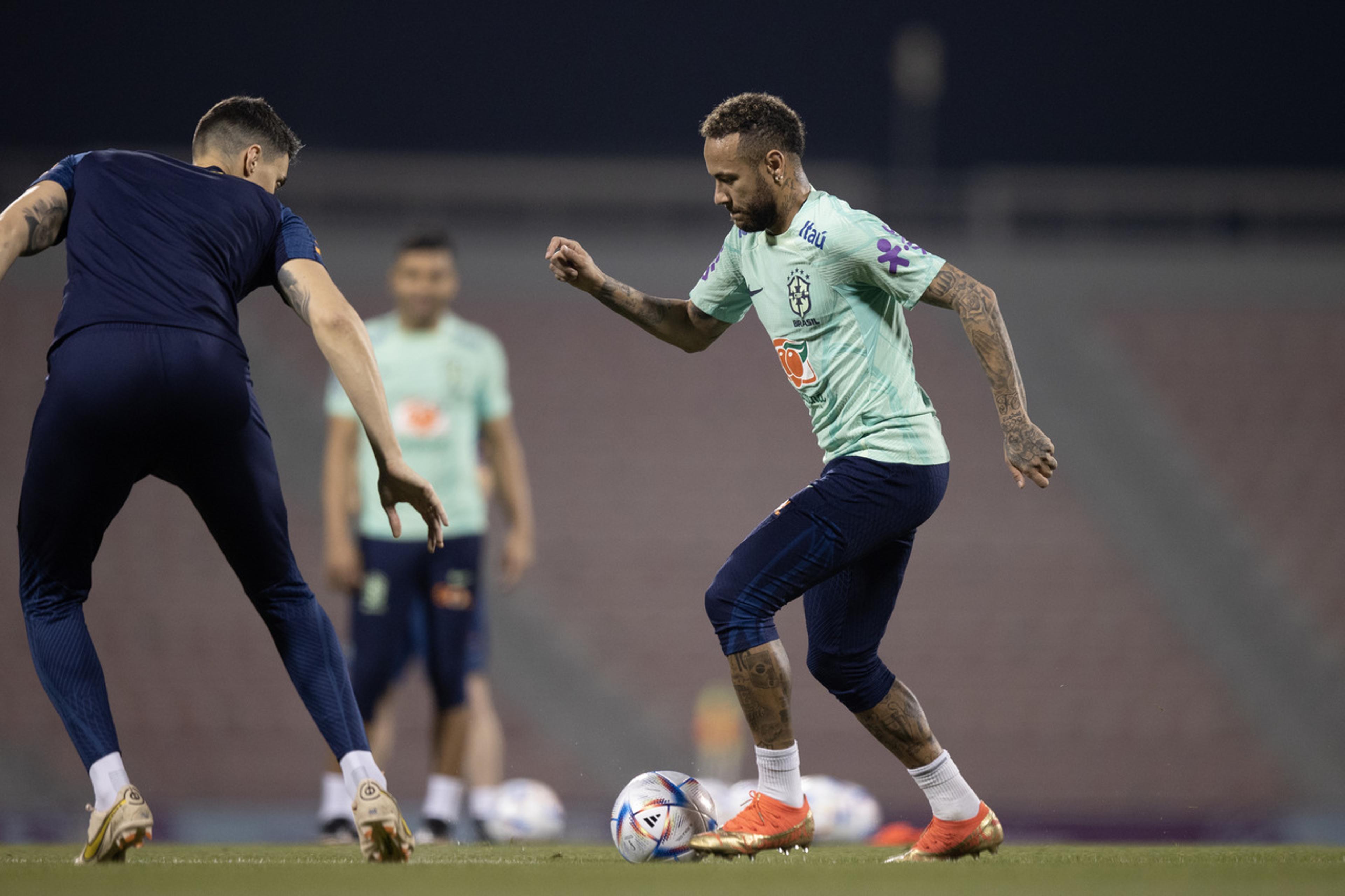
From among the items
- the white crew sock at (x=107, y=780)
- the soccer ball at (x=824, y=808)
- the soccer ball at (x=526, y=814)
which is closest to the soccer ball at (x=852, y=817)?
the soccer ball at (x=824, y=808)

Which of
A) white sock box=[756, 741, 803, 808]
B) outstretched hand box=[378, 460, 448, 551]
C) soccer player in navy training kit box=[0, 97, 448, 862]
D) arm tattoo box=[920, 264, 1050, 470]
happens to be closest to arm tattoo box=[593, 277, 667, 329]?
arm tattoo box=[920, 264, 1050, 470]

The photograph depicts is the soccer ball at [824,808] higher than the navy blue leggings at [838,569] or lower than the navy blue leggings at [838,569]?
lower

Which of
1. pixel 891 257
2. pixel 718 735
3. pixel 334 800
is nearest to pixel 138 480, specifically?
pixel 891 257

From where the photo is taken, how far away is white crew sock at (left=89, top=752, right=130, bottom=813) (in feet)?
12.0

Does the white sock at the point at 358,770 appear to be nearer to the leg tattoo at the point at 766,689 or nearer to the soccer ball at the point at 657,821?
the soccer ball at the point at 657,821

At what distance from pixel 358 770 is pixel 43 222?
1.62 metres

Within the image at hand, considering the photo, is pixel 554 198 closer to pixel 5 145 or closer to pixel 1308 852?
pixel 5 145

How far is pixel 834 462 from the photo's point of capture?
14.0 feet

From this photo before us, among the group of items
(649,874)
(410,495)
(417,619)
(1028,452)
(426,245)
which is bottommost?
(649,874)

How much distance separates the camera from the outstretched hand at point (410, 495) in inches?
144

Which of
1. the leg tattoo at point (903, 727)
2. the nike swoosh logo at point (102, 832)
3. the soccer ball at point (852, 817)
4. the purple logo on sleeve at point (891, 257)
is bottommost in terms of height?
the soccer ball at point (852, 817)

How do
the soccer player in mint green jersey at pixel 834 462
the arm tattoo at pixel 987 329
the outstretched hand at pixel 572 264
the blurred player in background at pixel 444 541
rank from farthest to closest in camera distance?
1. the blurred player in background at pixel 444 541
2. the outstretched hand at pixel 572 264
3. the soccer player in mint green jersey at pixel 834 462
4. the arm tattoo at pixel 987 329

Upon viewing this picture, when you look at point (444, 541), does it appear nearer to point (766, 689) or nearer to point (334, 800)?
point (334, 800)

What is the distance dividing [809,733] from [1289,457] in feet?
18.7
